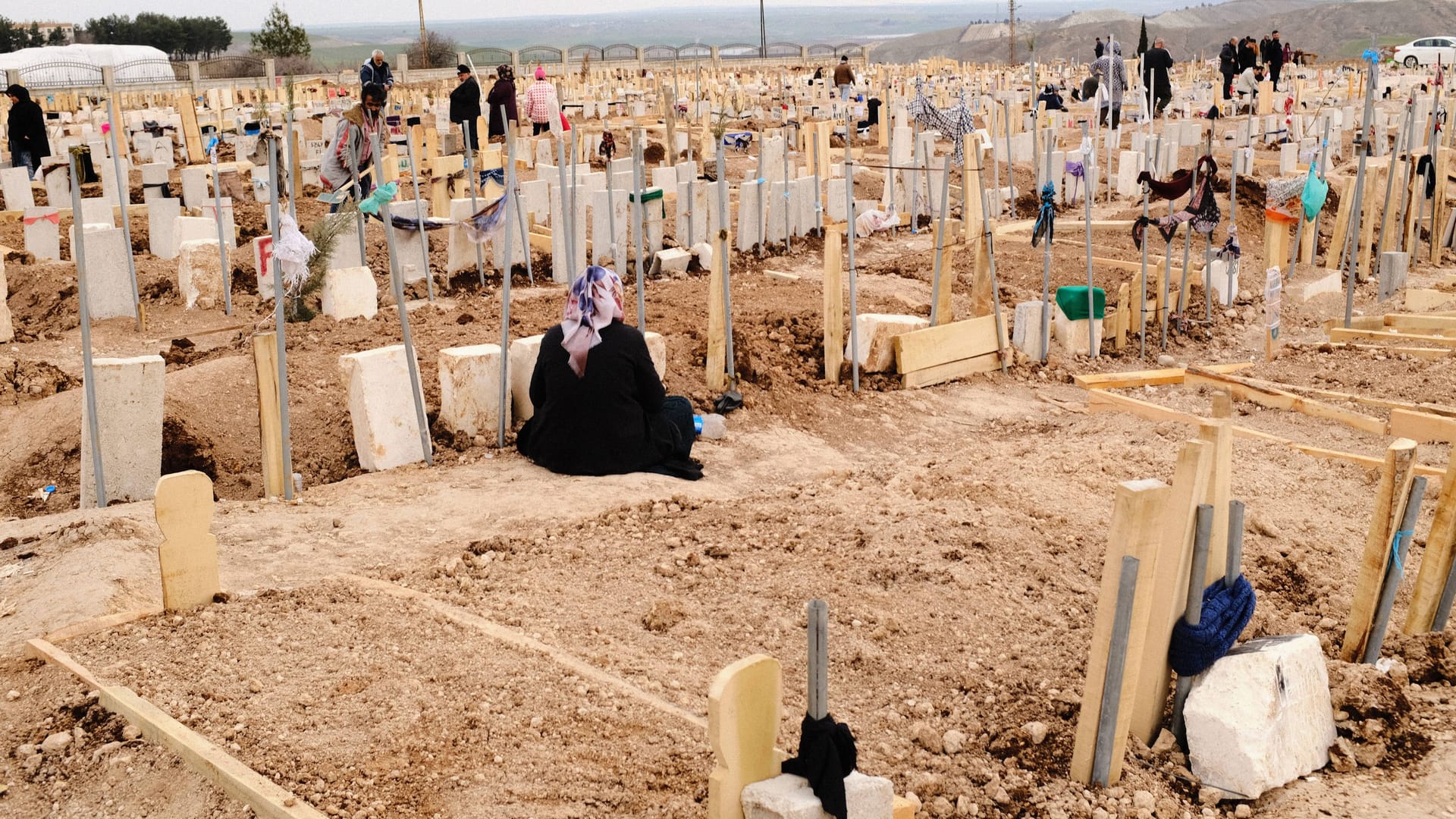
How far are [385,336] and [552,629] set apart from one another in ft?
16.3

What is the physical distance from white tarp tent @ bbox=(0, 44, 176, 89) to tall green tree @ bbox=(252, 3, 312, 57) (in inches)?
144

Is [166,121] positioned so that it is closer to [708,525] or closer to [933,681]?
[708,525]

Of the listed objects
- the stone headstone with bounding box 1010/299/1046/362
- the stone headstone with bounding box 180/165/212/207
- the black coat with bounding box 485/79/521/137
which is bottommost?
the stone headstone with bounding box 1010/299/1046/362

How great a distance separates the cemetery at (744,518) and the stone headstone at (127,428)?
0.02m

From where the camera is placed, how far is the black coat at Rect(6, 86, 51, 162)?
15.6 metres

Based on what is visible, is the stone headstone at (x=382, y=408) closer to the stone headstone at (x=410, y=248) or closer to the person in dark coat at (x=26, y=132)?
the stone headstone at (x=410, y=248)

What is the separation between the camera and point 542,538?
19.9ft

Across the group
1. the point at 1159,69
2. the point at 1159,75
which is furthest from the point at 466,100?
the point at 1159,75

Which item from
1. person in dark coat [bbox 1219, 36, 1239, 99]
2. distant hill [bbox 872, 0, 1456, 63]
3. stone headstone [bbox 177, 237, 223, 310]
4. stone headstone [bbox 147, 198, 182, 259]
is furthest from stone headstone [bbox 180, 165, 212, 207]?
distant hill [bbox 872, 0, 1456, 63]

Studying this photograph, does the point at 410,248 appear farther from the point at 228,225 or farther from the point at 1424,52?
A: the point at 1424,52

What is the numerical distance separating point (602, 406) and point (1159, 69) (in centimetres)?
1885

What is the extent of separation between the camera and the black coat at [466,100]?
54.4 ft

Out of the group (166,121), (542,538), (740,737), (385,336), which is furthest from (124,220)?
(166,121)

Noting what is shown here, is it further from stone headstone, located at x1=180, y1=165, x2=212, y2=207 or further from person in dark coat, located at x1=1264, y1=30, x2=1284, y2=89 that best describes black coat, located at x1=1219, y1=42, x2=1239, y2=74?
stone headstone, located at x1=180, y1=165, x2=212, y2=207
